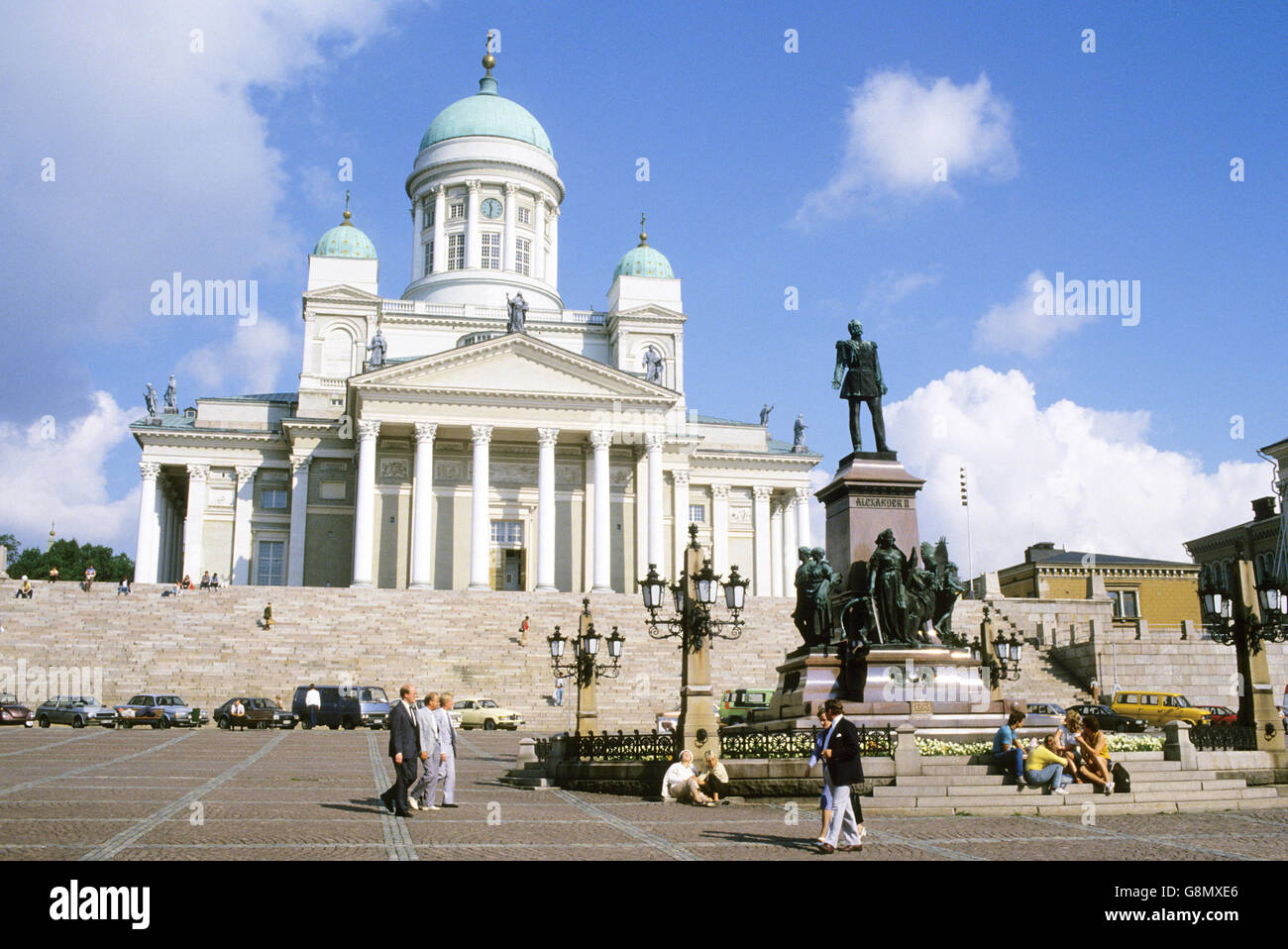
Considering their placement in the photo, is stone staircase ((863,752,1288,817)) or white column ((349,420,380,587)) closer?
stone staircase ((863,752,1288,817))

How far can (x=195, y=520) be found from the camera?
64.1 metres

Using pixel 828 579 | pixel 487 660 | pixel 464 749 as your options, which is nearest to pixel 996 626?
pixel 487 660

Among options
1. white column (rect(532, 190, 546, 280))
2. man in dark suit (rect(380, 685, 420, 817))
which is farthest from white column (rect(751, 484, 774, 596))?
man in dark suit (rect(380, 685, 420, 817))

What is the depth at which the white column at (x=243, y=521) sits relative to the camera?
63.1 m

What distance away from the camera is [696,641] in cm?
1856

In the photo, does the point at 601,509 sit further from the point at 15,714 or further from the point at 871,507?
the point at 871,507

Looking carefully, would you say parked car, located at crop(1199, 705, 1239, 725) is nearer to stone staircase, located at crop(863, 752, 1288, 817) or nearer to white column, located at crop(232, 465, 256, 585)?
stone staircase, located at crop(863, 752, 1288, 817)

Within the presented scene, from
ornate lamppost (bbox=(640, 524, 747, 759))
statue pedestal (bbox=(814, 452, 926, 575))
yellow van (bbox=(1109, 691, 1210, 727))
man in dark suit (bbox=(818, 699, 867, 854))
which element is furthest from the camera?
yellow van (bbox=(1109, 691, 1210, 727))

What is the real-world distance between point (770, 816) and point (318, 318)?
57.6 meters

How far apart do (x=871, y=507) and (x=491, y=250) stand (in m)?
60.1

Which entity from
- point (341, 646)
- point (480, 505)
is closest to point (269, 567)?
point (480, 505)

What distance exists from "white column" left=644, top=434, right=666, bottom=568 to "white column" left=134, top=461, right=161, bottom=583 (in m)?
25.0

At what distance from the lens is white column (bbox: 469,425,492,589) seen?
57500mm
